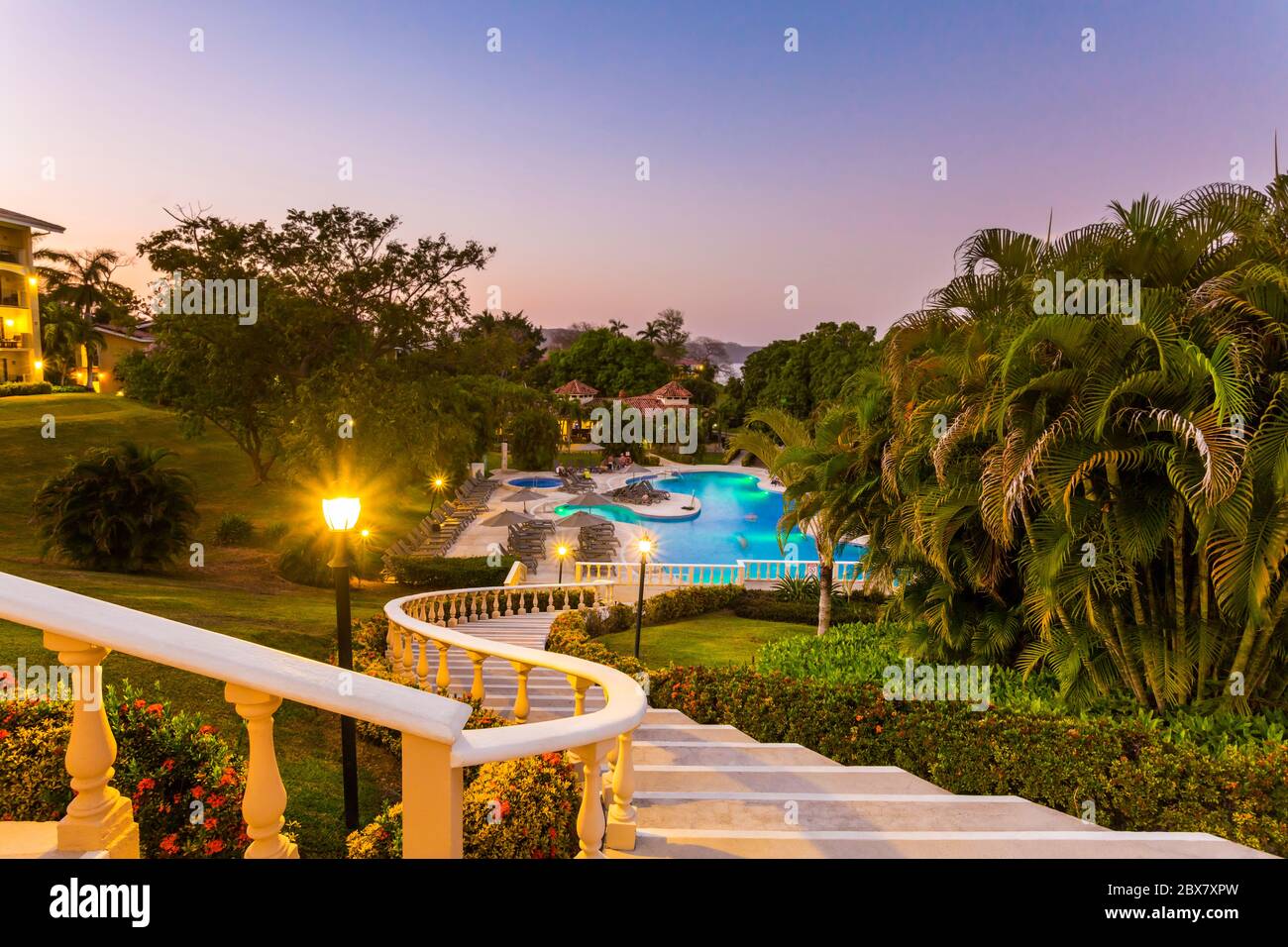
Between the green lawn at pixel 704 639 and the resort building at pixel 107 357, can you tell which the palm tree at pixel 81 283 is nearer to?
the resort building at pixel 107 357

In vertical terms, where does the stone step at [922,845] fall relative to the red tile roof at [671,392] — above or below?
below

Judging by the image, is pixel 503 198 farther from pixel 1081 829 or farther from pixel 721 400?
pixel 721 400

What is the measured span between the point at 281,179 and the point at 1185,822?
Answer: 25413 millimetres

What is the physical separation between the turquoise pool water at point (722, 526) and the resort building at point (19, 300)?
1208 inches

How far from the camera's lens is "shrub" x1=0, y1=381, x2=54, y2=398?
1308 inches

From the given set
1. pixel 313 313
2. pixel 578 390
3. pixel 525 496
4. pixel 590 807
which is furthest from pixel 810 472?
pixel 578 390

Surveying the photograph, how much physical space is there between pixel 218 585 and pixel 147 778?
1536cm

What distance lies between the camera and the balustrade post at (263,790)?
1.74 m

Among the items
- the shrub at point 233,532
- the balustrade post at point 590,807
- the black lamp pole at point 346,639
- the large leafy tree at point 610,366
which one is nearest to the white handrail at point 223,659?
the balustrade post at point 590,807

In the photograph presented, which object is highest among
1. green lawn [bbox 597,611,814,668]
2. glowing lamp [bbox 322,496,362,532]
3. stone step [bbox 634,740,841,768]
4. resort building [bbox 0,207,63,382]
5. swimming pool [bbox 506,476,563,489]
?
resort building [bbox 0,207,63,382]

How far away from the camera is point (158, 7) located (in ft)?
40.5

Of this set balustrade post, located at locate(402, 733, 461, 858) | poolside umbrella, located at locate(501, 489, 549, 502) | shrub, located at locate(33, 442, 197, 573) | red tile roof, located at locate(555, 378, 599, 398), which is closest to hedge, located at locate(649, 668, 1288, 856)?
balustrade post, located at locate(402, 733, 461, 858)

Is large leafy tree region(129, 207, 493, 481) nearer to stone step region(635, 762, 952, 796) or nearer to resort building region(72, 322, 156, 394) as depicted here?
stone step region(635, 762, 952, 796)

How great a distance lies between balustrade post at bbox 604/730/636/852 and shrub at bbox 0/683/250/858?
1.67 metres
